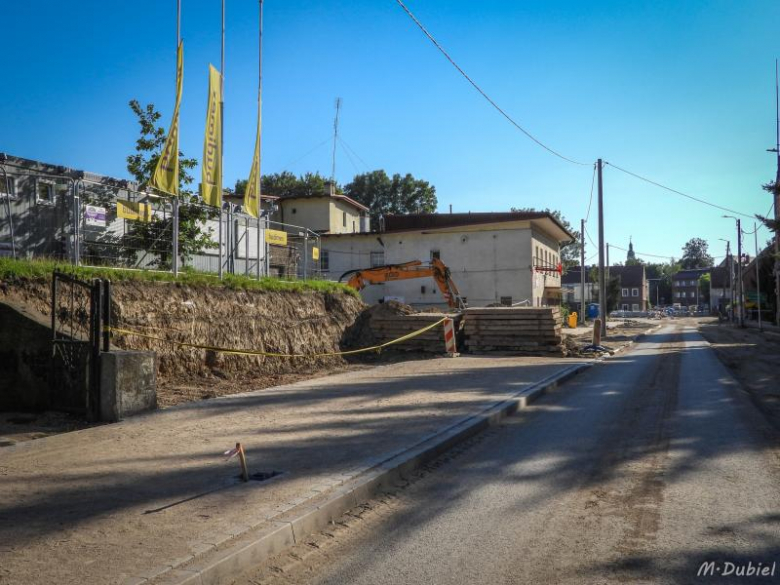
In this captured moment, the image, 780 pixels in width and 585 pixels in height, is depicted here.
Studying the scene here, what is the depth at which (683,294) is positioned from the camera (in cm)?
14125

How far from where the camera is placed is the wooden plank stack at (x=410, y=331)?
19125 mm

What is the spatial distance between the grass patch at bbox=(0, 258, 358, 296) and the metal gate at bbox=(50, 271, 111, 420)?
136 cm

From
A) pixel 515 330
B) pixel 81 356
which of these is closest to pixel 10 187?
pixel 81 356

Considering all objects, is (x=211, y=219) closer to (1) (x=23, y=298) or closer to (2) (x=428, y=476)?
(1) (x=23, y=298)

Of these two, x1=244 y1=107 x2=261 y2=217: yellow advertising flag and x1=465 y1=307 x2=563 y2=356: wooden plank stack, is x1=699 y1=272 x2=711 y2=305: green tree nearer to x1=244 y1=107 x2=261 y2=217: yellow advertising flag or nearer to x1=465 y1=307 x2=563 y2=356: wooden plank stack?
x1=465 y1=307 x2=563 y2=356: wooden plank stack

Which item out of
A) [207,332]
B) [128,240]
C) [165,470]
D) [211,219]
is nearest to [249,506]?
[165,470]

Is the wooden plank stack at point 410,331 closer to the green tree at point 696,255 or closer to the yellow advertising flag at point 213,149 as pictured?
the yellow advertising flag at point 213,149

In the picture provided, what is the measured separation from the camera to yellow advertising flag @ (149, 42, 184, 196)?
13656 millimetres

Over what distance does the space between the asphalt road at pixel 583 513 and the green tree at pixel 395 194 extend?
66.6 metres

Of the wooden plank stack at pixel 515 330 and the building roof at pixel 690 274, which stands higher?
the building roof at pixel 690 274

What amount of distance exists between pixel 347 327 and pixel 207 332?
655cm

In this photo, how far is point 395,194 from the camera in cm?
7444

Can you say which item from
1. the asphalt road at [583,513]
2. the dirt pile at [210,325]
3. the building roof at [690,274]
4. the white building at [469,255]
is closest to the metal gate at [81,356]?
the dirt pile at [210,325]

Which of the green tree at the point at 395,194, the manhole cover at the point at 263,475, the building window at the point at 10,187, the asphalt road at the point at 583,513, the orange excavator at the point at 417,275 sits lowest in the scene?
the asphalt road at the point at 583,513
